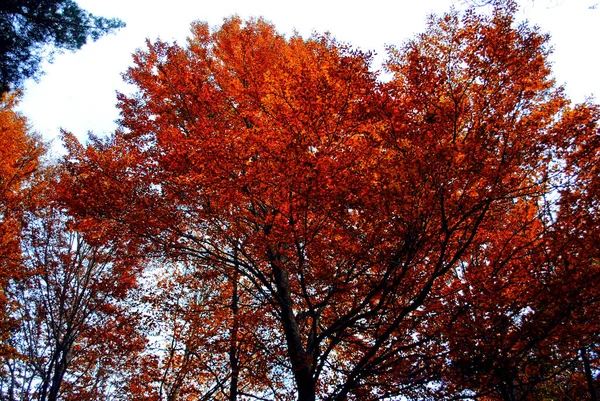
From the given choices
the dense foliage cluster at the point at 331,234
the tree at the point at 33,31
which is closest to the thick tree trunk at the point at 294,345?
the dense foliage cluster at the point at 331,234

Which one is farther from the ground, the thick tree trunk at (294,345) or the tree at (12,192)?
the tree at (12,192)

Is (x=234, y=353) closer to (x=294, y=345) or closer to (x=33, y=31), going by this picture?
(x=294, y=345)

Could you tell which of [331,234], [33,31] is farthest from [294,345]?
[33,31]

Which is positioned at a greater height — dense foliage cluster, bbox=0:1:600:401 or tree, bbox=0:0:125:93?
tree, bbox=0:0:125:93

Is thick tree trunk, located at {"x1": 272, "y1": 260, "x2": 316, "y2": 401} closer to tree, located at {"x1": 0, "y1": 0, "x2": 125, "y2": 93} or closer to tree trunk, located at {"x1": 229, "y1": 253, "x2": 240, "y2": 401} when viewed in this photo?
tree trunk, located at {"x1": 229, "y1": 253, "x2": 240, "y2": 401}

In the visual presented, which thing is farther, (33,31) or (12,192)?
(12,192)

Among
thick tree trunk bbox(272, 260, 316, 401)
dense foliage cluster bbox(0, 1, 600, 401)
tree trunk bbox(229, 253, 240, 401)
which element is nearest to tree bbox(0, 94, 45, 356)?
dense foliage cluster bbox(0, 1, 600, 401)

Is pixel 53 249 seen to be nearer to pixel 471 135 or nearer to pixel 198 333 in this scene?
pixel 198 333

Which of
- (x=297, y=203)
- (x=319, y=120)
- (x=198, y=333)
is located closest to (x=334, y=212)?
(x=297, y=203)

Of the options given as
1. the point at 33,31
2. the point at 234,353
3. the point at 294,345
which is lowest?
the point at 294,345

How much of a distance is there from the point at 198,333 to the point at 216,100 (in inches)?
243

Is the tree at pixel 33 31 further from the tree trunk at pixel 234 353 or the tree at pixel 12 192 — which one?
the tree trunk at pixel 234 353

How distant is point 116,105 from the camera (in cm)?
862

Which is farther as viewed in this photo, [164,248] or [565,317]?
[164,248]
